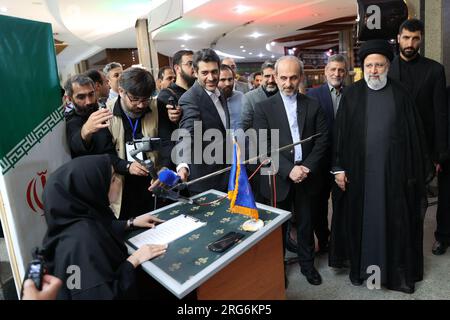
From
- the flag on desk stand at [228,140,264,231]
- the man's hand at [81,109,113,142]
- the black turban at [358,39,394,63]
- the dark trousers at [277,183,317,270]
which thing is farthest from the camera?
the dark trousers at [277,183,317,270]

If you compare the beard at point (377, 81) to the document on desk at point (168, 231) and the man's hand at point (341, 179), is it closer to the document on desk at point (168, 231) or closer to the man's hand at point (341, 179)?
the man's hand at point (341, 179)

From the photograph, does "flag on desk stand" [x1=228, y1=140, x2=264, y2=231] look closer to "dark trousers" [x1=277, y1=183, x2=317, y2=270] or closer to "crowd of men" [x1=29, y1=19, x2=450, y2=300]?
"crowd of men" [x1=29, y1=19, x2=450, y2=300]

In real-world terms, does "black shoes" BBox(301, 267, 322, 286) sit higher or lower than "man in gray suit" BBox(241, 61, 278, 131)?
lower

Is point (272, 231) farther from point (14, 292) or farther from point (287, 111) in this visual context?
point (14, 292)

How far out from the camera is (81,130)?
1929 millimetres

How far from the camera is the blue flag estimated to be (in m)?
1.62

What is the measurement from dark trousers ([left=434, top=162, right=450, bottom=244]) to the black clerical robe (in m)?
0.58

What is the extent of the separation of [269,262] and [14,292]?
1.65 m

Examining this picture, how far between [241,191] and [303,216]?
83cm

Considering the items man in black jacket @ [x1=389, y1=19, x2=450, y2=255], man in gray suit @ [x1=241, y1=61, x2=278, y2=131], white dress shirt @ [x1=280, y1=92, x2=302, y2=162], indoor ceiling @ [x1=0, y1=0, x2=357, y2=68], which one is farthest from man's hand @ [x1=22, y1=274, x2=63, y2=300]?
indoor ceiling @ [x1=0, y1=0, x2=357, y2=68]

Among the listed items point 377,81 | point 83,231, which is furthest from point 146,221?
point 377,81

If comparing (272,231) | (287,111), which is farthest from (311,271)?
(287,111)

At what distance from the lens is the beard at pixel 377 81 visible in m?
2.05

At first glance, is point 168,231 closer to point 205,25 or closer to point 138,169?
point 138,169
